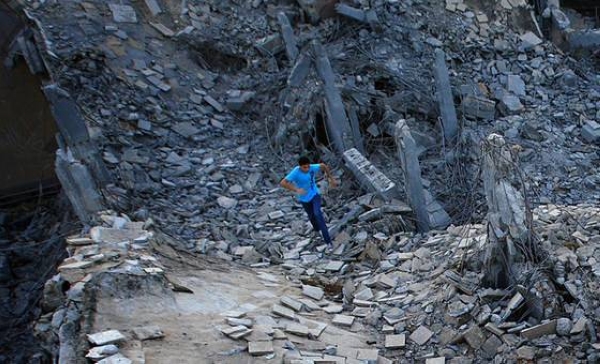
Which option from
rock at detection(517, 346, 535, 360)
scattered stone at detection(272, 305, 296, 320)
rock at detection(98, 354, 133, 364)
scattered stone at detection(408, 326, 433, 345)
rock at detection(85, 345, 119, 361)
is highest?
rock at detection(85, 345, 119, 361)

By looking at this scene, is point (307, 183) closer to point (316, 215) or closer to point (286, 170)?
point (316, 215)

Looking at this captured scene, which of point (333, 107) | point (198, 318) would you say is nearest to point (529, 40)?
point (333, 107)

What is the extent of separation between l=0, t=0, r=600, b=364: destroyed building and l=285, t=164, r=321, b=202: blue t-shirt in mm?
673

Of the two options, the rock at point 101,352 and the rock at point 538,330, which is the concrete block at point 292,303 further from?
the rock at point 538,330

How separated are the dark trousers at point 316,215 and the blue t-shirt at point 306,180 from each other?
61 mm

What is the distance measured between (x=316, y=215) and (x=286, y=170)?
2.22 meters

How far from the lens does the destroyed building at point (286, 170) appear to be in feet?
21.6

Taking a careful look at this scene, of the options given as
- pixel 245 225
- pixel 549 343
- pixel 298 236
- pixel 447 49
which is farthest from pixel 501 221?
pixel 447 49

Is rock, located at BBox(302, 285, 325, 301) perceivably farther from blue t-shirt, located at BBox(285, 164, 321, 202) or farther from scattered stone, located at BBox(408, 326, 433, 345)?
scattered stone, located at BBox(408, 326, 433, 345)

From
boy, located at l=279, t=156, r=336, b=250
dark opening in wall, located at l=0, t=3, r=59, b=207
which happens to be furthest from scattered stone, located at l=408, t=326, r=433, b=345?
dark opening in wall, located at l=0, t=3, r=59, b=207

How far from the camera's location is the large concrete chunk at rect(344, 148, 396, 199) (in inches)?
356

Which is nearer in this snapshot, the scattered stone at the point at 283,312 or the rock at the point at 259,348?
the rock at the point at 259,348

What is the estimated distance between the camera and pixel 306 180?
26.9 ft

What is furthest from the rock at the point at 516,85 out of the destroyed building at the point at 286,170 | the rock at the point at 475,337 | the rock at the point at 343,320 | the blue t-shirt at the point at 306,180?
the rock at the point at 475,337
